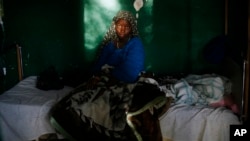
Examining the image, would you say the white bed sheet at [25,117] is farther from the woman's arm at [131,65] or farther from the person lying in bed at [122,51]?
the woman's arm at [131,65]

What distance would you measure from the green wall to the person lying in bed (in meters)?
0.24

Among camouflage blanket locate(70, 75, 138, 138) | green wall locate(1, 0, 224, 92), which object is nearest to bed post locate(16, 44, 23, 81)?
green wall locate(1, 0, 224, 92)

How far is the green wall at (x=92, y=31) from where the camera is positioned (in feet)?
11.6

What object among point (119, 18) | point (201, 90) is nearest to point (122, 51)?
point (119, 18)

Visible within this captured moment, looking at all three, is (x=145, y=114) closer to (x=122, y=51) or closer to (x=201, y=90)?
(x=201, y=90)

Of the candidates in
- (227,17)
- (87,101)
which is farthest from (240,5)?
(87,101)

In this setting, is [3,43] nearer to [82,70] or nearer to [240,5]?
[82,70]

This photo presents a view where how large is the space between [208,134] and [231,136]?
0.19 m

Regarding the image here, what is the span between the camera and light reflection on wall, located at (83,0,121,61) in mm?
3621

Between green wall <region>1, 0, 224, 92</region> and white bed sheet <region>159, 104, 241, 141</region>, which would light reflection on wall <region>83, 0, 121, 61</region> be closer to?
green wall <region>1, 0, 224, 92</region>

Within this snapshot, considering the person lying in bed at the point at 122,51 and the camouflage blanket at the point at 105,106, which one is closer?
the camouflage blanket at the point at 105,106

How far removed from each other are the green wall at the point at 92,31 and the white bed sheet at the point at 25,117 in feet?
2.51

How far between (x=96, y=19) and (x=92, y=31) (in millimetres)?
144

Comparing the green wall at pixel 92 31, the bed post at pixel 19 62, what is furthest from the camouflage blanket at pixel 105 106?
the bed post at pixel 19 62
